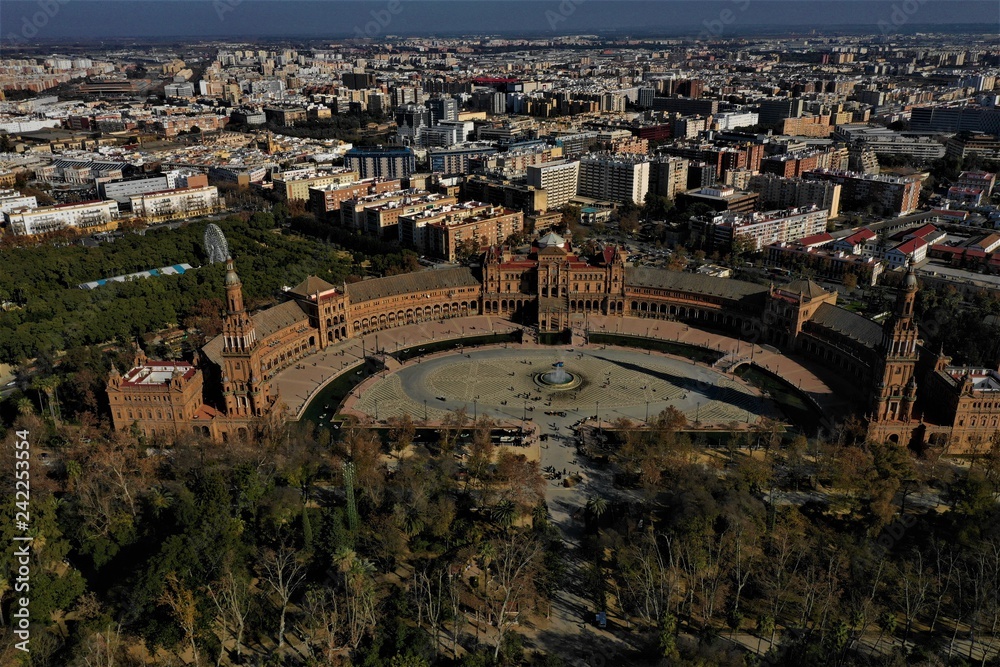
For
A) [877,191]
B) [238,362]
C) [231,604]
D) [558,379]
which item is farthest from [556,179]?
[231,604]

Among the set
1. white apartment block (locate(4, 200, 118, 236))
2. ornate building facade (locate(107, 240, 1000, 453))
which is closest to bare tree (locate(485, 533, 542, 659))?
ornate building facade (locate(107, 240, 1000, 453))

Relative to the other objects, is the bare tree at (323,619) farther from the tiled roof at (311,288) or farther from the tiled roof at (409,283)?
the tiled roof at (409,283)

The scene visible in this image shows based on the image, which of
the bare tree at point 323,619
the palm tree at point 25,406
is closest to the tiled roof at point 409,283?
the palm tree at point 25,406

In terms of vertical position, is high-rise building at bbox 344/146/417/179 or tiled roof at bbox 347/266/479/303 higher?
high-rise building at bbox 344/146/417/179

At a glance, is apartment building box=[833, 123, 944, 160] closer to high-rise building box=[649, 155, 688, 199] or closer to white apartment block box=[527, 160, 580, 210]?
high-rise building box=[649, 155, 688, 199]

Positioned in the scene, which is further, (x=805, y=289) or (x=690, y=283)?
(x=690, y=283)

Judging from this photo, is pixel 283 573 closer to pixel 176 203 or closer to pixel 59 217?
pixel 59 217

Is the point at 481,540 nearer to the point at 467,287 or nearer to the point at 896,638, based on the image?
the point at 896,638
